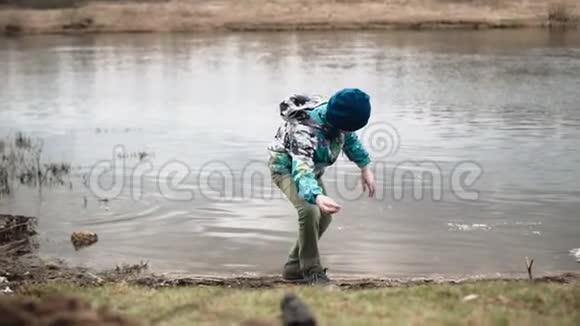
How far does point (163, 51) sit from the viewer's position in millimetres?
44562

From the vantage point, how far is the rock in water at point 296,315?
160 inches

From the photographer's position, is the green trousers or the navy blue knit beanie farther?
the green trousers

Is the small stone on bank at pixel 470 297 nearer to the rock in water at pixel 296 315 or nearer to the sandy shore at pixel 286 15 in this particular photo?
the rock in water at pixel 296 315

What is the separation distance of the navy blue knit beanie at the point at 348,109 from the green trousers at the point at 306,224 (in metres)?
0.65

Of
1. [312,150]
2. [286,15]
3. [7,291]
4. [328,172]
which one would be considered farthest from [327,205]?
[286,15]

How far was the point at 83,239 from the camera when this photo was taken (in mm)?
11242

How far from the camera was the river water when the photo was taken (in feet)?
34.7

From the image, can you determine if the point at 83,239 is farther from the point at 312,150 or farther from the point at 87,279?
the point at 312,150

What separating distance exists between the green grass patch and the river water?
9.97 ft

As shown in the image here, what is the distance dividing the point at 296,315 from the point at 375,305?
1.81 m

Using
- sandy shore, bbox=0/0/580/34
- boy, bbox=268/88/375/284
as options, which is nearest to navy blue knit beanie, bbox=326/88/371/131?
boy, bbox=268/88/375/284

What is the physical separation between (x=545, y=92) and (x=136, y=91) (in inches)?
514

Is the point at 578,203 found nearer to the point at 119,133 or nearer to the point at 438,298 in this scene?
the point at 438,298

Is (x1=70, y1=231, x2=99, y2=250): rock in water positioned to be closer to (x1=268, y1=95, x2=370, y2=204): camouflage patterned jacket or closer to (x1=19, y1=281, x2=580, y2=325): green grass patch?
(x1=19, y1=281, x2=580, y2=325): green grass patch
